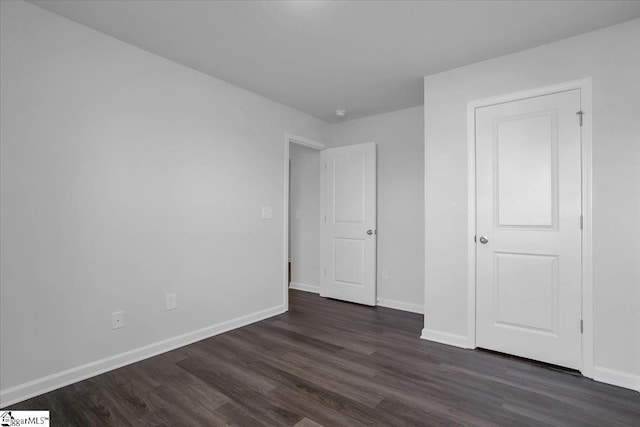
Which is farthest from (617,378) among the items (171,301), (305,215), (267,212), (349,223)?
(305,215)

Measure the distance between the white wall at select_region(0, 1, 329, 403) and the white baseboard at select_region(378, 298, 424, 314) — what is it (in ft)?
5.66

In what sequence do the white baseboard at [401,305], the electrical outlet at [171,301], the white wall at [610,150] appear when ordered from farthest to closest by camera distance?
the white baseboard at [401,305] < the electrical outlet at [171,301] < the white wall at [610,150]

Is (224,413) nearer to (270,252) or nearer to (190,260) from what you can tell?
(190,260)

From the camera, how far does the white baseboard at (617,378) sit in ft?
7.07

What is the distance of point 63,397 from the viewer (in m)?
2.02

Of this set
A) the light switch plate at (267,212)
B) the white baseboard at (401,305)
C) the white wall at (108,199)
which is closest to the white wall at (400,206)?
the white baseboard at (401,305)

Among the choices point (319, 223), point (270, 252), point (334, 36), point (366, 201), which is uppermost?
point (334, 36)

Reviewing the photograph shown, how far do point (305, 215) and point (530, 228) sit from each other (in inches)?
123

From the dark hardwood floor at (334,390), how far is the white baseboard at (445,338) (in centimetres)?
9

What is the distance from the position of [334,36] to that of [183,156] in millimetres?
1633

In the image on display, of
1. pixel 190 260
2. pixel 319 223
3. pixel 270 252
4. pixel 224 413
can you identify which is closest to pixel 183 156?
pixel 190 260

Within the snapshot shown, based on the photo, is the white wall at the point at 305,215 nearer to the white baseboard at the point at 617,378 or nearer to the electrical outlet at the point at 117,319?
the electrical outlet at the point at 117,319

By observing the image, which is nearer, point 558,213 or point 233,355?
point 558,213

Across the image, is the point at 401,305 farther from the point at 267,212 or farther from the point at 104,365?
the point at 104,365
